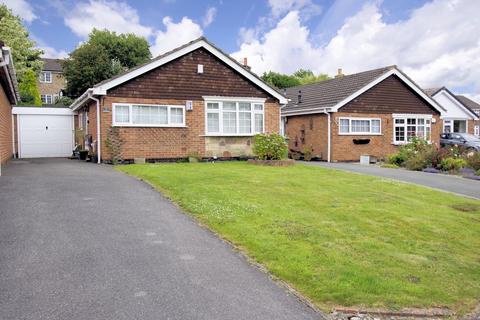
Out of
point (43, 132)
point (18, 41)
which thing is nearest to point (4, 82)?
point (43, 132)

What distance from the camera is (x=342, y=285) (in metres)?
4.60

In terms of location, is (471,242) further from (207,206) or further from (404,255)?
(207,206)

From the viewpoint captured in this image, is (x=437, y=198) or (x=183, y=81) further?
(x=183, y=81)

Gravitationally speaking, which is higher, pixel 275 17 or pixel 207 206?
pixel 275 17

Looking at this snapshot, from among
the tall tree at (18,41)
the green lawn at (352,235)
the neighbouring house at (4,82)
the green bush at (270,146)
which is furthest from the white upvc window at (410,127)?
the tall tree at (18,41)

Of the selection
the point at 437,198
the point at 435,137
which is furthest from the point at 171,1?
the point at 435,137

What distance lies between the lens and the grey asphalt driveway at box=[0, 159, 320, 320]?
12.8ft

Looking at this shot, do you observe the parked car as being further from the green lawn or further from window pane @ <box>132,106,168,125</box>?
window pane @ <box>132,106,168,125</box>

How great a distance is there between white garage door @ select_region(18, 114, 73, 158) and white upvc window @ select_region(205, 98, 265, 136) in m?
9.91

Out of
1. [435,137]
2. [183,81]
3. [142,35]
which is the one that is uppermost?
[142,35]

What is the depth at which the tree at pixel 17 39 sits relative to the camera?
1479 inches

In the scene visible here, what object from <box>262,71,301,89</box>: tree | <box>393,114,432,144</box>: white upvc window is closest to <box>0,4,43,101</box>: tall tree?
<box>262,71,301,89</box>: tree

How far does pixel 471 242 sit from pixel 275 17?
14.0 meters

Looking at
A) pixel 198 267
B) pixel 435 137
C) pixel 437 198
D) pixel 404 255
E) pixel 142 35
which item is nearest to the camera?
pixel 198 267
